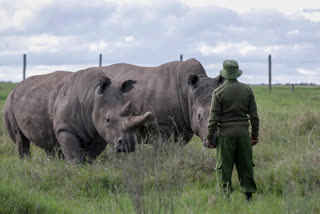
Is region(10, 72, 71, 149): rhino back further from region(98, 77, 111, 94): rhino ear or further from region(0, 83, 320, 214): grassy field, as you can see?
region(98, 77, 111, 94): rhino ear

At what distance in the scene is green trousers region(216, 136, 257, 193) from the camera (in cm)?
445

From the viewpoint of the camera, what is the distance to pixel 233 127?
444 centimetres

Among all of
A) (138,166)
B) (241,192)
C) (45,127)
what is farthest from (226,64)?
(45,127)

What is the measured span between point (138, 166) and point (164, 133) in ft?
A: 9.64

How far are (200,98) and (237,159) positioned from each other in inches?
61.7

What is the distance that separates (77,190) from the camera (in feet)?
15.9

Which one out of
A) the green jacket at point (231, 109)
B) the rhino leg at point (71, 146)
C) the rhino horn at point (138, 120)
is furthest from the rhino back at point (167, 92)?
the green jacket at point (231, 109)

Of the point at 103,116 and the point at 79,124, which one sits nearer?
the point at 103,116

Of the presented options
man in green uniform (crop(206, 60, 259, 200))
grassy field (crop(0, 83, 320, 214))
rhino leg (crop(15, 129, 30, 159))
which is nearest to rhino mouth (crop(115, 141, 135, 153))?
grassy field (crop(0, 83, 320, 214))

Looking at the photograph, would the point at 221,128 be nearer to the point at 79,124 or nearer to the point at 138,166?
the point at 138,166

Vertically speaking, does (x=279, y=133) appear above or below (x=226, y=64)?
below

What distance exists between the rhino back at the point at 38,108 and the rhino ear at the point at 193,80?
6.78ft

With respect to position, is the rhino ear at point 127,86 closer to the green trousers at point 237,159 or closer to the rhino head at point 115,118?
the rhino head at point 115,118

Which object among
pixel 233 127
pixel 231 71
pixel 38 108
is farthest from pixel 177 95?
pixel 38 108
